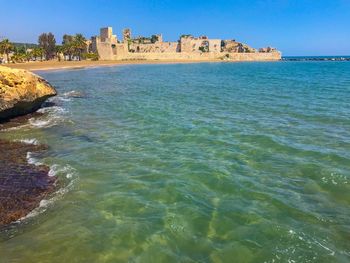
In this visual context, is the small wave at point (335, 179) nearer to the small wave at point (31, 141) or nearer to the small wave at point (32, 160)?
the small wave at point (32, 160)

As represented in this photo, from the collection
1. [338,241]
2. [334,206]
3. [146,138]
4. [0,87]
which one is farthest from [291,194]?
[0,87]

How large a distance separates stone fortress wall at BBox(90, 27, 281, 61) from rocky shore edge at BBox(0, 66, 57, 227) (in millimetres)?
107621

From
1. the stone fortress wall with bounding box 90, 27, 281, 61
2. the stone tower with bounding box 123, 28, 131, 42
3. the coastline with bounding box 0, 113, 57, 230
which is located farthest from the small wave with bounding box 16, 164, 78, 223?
the stone tower with bounding box 123, 28, 131, 42

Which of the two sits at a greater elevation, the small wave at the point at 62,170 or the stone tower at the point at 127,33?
the stone tower at the point at 127,33

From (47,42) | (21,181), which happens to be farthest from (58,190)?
(47,42)

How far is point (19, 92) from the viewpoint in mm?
19797

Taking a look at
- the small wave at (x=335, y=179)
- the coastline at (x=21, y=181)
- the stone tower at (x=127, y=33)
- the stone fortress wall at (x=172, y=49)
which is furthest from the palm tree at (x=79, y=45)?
the small wave at (x=335, y=179)

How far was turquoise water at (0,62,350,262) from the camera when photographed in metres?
7.05

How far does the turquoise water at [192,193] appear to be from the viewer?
705 cm

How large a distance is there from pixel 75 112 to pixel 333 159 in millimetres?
16322

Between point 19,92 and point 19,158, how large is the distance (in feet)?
26.7

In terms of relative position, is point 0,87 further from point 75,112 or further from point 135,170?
point 135,170

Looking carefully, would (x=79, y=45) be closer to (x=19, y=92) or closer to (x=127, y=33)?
(x=127, y=33)

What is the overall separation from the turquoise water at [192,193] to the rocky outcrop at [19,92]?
1.89m
